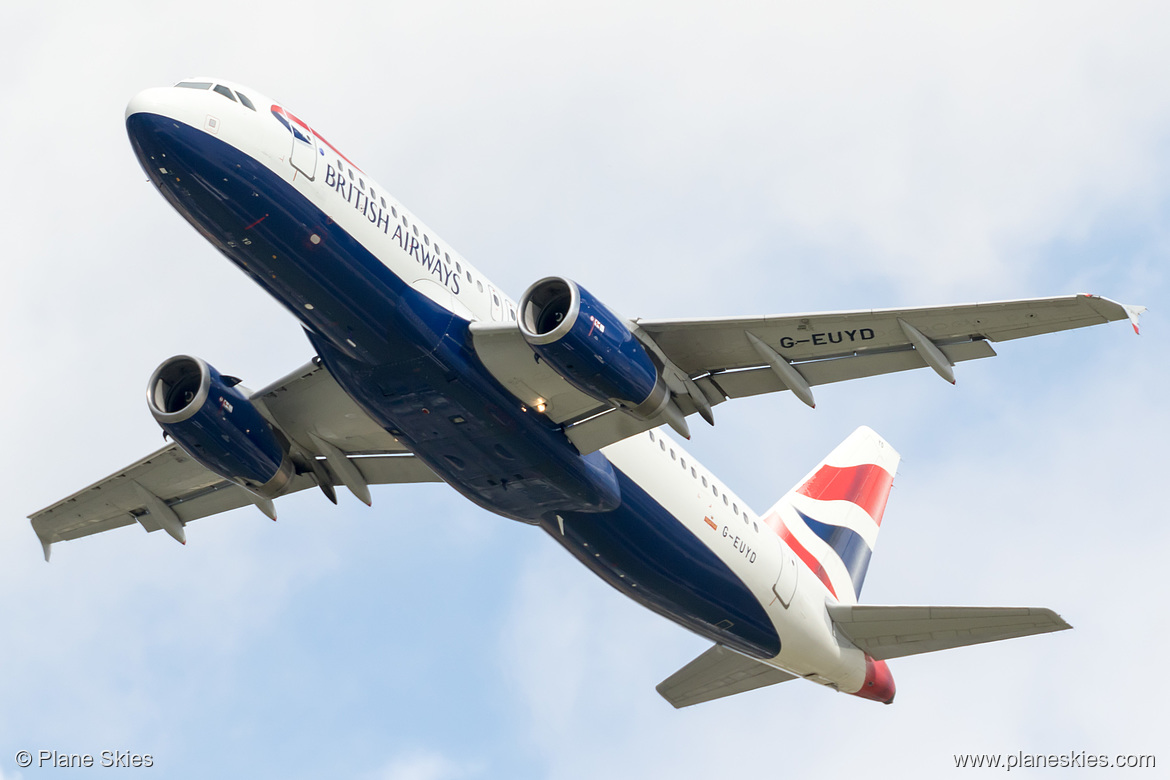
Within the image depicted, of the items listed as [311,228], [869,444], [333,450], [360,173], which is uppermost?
[869,444]

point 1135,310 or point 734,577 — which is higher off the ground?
point 1135,310

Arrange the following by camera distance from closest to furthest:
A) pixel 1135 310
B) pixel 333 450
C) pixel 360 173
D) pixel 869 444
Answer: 1. pixel 1135 310
2. pixel 360 173
3. pixel 333 450
4. pixel 869 444

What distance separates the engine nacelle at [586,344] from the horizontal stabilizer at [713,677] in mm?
10776

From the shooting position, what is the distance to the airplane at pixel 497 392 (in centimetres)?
2066

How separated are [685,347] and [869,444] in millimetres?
14714

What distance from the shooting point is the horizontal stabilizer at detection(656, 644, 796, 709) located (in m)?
30.7

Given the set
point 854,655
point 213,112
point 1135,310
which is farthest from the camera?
point 854,655

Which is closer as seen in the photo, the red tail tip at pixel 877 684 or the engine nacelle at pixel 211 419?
the engine nacelle at pixel 211 419

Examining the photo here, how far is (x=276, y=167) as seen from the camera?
811 inches

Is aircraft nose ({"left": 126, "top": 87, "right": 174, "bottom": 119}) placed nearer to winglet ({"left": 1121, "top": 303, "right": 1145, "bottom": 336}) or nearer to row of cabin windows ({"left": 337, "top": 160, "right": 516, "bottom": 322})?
row of cabin windows ({"left": 337, "top": 160, "right": 516, "bottom": 322})

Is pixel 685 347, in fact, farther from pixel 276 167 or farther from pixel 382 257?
pixel 276 167

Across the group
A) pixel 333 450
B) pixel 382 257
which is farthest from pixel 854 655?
pixel 382 257

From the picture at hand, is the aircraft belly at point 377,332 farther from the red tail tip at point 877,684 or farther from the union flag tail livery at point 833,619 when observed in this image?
the red tail tip at point 877,684

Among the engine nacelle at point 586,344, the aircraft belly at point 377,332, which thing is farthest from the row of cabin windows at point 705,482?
the engine nacelle at point 586,344
